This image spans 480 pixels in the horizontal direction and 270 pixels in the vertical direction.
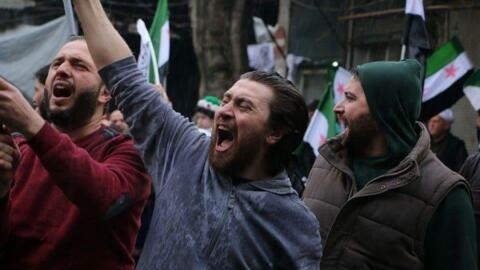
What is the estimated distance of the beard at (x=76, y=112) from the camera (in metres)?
2.83

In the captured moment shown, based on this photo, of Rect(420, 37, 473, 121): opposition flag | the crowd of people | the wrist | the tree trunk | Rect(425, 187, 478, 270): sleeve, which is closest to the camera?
the wrist

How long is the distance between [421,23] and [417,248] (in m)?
3.48

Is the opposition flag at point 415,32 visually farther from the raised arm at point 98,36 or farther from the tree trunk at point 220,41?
the tree trunk at point 220,41

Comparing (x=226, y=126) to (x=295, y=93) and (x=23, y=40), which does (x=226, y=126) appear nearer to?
(x=295, y=93)

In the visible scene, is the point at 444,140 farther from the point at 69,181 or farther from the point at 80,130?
the point at 69,181

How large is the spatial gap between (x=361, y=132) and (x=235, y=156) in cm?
94

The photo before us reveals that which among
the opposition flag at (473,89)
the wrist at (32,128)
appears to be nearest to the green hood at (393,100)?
the wrist at (32,128)

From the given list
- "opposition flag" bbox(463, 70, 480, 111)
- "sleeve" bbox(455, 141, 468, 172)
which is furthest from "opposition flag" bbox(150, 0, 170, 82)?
"sleeve" bbox(455, 141, 468, 172)

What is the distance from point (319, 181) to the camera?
3.63 m

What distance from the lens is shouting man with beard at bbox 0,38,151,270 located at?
2.42 m

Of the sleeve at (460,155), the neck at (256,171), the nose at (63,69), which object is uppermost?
the nose at (63,69)

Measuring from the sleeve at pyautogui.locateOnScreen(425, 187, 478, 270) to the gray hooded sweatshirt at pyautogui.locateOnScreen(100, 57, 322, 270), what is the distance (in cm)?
69

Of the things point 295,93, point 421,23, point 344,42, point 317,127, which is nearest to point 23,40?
point 317,127

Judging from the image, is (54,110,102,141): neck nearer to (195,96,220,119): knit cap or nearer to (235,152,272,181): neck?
(235,152,272,181): neck
